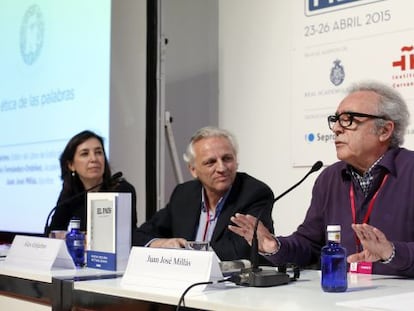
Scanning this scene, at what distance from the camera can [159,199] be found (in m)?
3.50

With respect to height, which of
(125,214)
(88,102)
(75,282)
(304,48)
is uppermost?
(304,48)

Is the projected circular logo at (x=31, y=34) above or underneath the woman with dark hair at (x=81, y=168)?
above

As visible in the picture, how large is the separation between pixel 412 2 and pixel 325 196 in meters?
1.19

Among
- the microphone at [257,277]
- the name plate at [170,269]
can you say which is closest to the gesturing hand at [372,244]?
the microphone at [257,277]

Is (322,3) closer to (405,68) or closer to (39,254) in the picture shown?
(405,68)

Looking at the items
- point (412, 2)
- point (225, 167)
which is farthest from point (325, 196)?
point (412, 2)

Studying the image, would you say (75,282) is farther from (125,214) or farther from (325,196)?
(325,196)

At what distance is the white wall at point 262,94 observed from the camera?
3361 millimetres

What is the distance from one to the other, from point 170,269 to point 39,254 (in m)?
0.68

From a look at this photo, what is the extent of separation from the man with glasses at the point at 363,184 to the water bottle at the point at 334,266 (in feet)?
1.38

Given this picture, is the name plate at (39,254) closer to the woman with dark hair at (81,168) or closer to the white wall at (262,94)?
the woman with dark hair at (81,168)

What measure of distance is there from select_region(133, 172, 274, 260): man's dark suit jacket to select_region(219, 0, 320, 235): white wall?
30.2 inches

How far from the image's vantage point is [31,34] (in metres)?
3.82

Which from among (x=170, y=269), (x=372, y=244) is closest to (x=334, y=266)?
(x=372, y=244)
